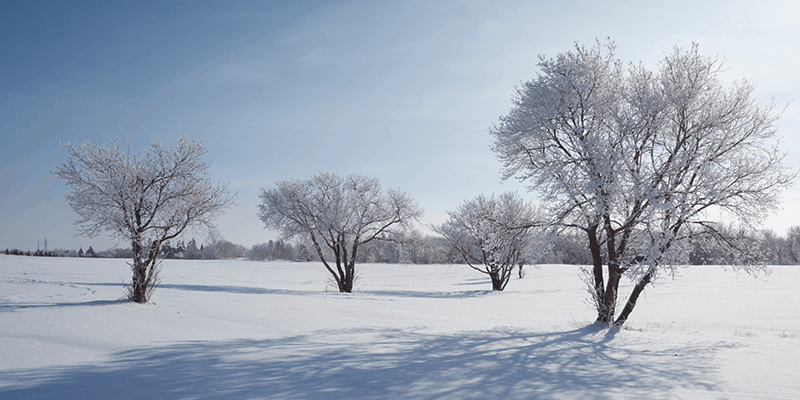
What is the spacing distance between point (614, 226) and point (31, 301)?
54.7 ft

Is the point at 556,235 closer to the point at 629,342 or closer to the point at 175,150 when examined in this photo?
the point at 629,342

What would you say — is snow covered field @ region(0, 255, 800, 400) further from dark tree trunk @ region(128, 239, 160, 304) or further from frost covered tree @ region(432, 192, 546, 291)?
frost covered tree @ region(432, 192, 546, 291)

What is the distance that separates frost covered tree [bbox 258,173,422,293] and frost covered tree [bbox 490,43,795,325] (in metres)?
13.5

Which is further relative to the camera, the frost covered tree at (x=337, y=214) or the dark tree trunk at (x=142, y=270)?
the frost covered tree at (x=337, y=214)

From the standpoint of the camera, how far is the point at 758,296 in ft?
74.8

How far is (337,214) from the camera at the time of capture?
74.9 feet

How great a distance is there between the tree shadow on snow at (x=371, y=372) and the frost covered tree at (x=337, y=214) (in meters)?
15.2

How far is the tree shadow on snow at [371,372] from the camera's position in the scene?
4719mm

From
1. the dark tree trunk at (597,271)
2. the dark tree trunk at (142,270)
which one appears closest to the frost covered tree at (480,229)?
the dark tree trunk at (597,271)

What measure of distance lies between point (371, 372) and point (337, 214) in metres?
17.6

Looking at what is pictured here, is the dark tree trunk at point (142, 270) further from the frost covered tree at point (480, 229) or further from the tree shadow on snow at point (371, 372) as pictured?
the frost covered tree at point (480, 229)

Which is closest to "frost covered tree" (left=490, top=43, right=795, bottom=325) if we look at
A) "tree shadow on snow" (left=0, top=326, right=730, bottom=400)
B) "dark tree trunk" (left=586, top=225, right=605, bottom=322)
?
"dark tree trunk" (left=586, top=225, right=605, bottom=322)

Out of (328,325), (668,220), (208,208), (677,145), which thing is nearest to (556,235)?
(668,220)

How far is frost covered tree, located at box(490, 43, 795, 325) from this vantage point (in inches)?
368
